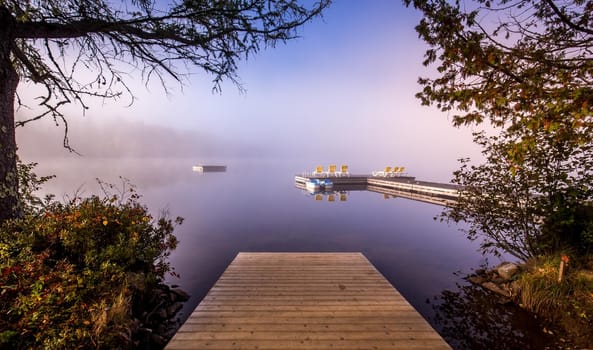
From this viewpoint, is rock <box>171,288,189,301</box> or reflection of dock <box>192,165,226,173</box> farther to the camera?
reflection of dock <box>192,165,226,173</box>

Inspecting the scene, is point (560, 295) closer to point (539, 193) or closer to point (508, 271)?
point (508, 271)

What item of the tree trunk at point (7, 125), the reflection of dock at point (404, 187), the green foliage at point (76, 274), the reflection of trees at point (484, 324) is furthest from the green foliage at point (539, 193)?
the reflection of dock at point (404, 187)

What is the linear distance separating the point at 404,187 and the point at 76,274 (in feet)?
86.1

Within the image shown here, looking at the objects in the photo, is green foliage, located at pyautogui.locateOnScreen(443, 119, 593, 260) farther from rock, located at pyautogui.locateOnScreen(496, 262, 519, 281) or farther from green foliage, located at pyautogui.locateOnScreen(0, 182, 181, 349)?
green foliage, located at pyautogui.locateOnScreen(0, 182, 181, 349)

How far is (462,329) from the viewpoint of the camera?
431 cm

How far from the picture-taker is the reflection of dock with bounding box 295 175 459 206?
1978 cm

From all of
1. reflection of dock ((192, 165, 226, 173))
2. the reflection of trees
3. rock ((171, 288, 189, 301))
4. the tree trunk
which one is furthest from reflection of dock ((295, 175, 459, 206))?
reflection of dock ((192, 165, 226, 173))

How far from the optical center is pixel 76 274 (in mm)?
3602

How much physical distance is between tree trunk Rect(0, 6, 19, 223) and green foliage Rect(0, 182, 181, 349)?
A: 373 millimetres

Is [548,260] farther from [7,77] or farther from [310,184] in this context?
[310,184]

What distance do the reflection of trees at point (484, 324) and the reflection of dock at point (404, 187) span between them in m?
11.3

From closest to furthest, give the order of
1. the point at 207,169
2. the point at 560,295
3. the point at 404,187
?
the point at 560,295 < the point at 404,187 < the point at 207,169

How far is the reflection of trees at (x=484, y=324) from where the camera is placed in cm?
386

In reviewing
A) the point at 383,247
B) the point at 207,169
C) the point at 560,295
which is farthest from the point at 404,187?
the point at 207,169
